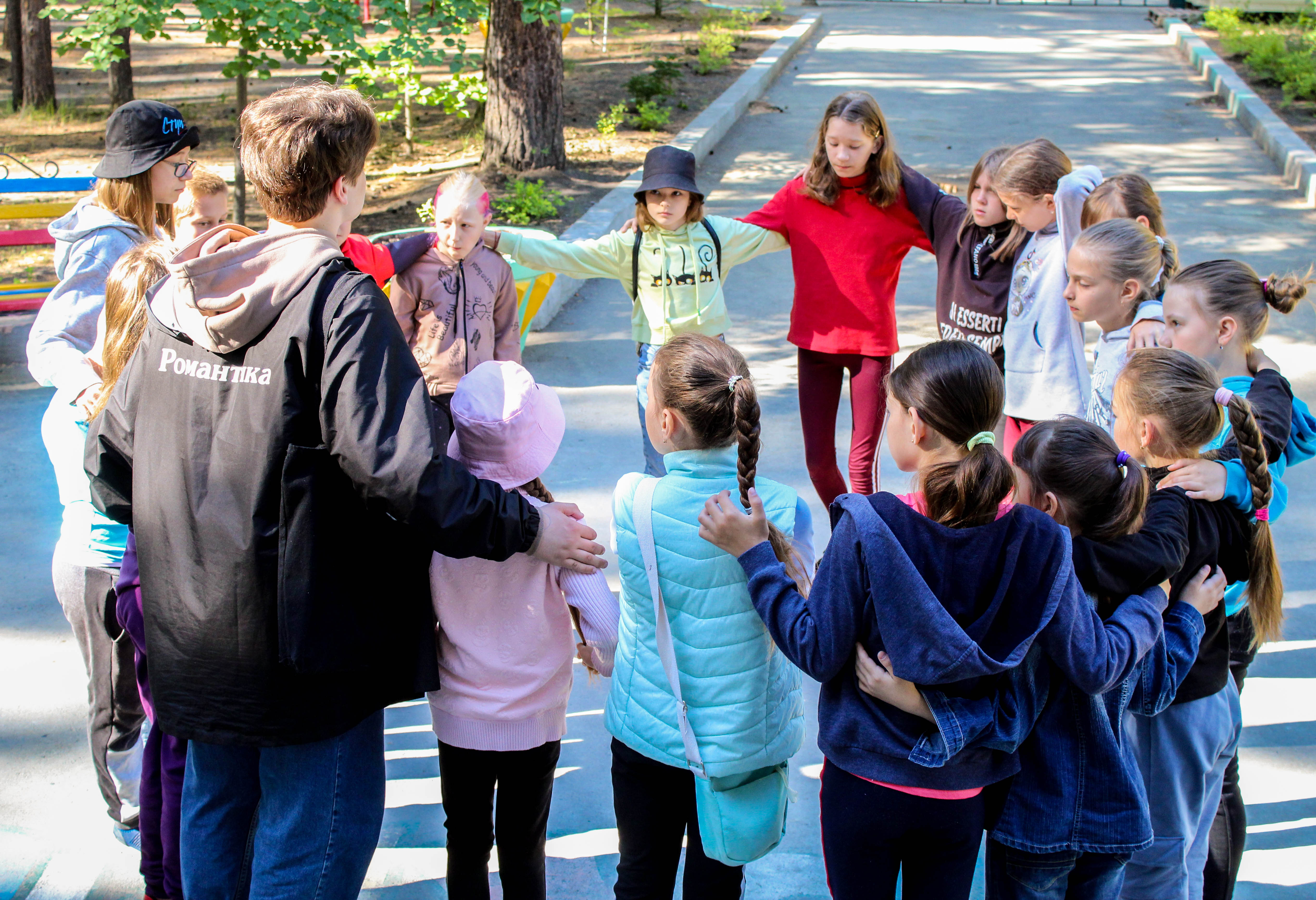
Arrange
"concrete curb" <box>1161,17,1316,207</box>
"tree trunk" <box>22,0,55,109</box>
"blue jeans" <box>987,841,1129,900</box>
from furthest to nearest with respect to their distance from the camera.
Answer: "tree trunk" <box>22,0,55,109</box>
"concrete curb" <box>1161,17,1316,207</box>
"blue jeans" <box>987,841,1129,900</box>

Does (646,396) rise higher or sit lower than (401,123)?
lower

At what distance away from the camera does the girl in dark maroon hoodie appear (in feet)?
12.6

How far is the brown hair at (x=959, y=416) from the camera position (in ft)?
6.26

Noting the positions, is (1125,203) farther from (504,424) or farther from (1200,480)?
(504,424)

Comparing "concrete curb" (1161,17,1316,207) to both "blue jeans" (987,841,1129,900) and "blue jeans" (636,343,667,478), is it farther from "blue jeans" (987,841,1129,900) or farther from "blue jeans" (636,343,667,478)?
"blue jeans" (987,841,1129,900)

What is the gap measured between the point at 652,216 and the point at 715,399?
2.18 metres

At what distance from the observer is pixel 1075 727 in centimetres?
212

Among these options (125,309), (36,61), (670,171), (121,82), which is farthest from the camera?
(36,61)

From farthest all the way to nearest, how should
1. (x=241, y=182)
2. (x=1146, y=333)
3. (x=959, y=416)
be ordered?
(x=241, y=182) → (x=1146, y=333) → (x=959, y=416)

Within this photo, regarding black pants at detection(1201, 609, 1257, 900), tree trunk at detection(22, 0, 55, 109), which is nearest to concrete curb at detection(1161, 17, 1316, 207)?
black pants at detection(1201, 609, 1257, 900)

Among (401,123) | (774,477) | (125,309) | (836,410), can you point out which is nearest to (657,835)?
(125,309)

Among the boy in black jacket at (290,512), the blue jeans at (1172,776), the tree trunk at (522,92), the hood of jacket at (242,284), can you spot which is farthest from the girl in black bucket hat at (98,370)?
the tree trunk at (522,92)

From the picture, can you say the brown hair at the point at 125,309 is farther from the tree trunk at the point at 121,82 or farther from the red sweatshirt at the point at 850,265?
the tree trunk at the point at 121,82

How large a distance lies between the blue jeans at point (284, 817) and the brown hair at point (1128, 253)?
2.35 m
